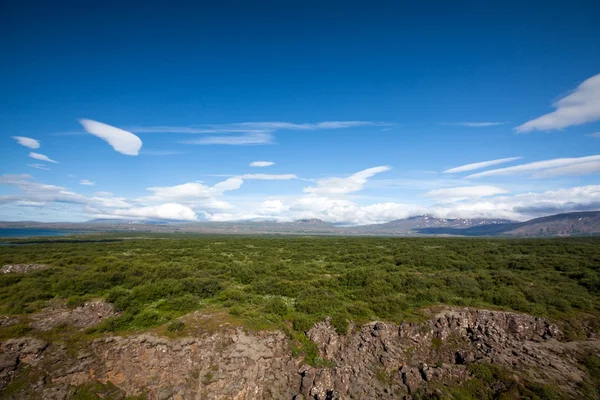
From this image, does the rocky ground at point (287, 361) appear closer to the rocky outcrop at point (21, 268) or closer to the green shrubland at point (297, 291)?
the green shrubland at point (297, 291)

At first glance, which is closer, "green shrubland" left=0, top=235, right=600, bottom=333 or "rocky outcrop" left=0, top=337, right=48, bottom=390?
"rocky outcrop" left=0, top=337, right=48, bottom=390

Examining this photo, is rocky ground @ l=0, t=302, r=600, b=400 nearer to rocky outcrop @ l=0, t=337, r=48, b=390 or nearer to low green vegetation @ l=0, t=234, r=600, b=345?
rocky outcrop @ l=0, t=337, r=48, b=390

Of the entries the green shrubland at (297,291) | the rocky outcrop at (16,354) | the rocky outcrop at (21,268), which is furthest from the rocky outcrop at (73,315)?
the rocky outcrop at (21,268)

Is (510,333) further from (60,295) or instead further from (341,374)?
(60,295)

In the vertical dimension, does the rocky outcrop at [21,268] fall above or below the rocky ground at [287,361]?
above

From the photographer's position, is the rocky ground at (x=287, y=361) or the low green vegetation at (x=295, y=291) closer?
the rocky ground at (x=287, y=361)

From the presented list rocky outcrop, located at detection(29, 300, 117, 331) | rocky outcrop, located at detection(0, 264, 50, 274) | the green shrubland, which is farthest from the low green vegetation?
rocky outcrop, located at detection(0, 264, 50, 274)

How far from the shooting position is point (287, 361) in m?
16.8

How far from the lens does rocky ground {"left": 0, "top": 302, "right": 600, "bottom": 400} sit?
48.0ft

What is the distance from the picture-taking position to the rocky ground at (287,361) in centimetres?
1464

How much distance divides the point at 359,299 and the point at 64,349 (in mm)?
21794

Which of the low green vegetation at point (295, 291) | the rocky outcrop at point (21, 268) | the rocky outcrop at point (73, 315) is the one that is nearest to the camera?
the rocky outcrop at point (73, 315)

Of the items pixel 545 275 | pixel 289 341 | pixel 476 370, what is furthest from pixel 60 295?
pixel 545 275

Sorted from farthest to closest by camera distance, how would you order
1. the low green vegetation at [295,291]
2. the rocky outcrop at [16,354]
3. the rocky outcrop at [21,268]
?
the rocky outcrop at [21,268] < the low green vegetation at [295,291] < the rocky outcrop at [16,354]
